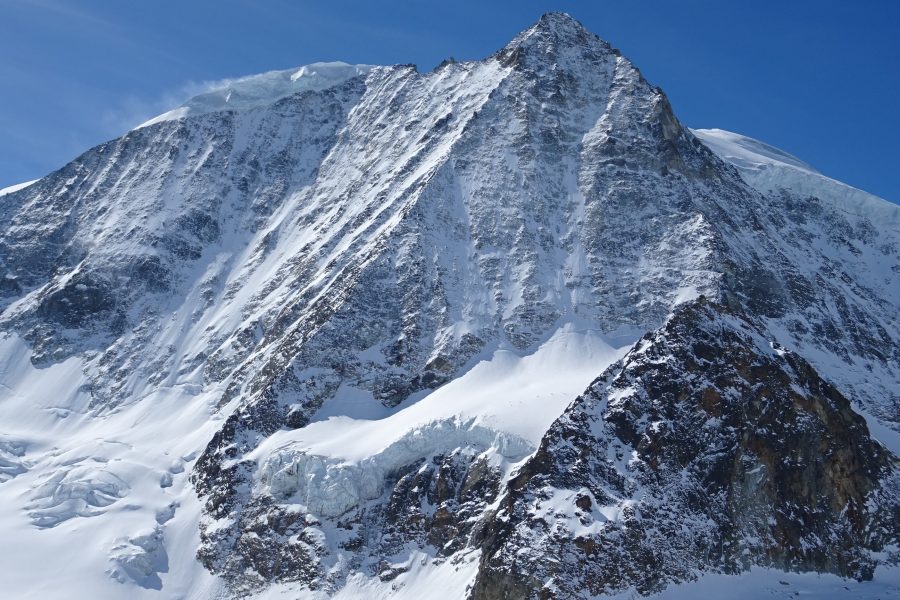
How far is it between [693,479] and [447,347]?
36.2 metres

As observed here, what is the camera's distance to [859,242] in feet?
513

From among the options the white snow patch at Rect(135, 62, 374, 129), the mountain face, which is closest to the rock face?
the mountain face

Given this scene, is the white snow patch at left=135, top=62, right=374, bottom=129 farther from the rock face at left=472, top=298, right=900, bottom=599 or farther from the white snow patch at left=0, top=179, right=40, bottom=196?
the rock face at left=472, top=298, right=900, bottom=599

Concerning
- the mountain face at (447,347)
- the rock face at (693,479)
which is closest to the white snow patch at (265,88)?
the mountain face at (447,347)

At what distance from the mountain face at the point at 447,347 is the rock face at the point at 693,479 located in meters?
0.26

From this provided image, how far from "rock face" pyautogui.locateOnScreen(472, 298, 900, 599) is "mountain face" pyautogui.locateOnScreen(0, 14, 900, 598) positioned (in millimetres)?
257

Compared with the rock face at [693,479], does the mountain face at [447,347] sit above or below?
above

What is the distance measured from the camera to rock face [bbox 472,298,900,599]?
2901 inches

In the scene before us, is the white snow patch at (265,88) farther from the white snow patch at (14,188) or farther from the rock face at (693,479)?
the rock face at (693,479)

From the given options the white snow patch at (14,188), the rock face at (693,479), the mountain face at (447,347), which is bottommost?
the rock face at (693,479)

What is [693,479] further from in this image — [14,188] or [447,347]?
[14,188]

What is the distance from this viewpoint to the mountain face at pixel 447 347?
80.1 meters

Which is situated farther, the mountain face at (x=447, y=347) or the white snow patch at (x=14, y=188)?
the white snow patch at (x=14, y=188)

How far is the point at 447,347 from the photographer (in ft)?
356
